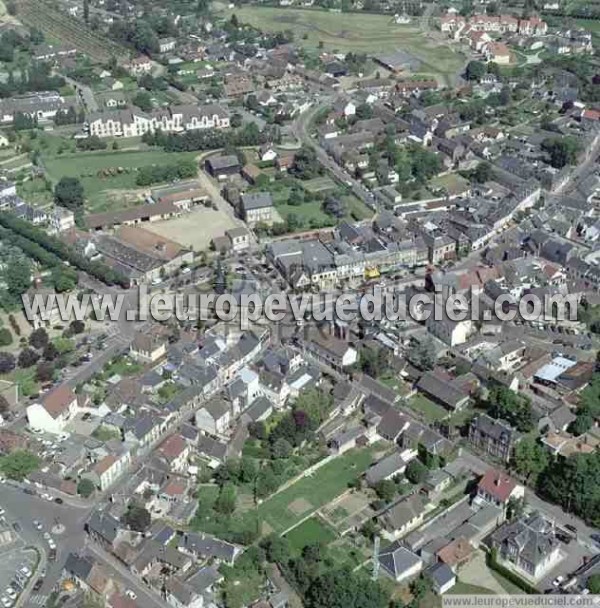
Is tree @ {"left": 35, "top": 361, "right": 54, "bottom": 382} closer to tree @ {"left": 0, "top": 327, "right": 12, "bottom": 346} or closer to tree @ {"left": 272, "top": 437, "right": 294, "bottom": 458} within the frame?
tree @ {"left": 0, "top": 327, "right": 12, "bottom": 346}

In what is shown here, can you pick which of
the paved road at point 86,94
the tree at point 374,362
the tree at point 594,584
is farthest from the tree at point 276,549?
the paved road at point 86,94

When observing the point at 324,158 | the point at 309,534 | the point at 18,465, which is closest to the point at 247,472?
the point at 309,534

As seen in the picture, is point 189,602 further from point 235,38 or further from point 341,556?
point 235,38

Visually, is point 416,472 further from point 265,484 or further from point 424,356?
point 424,356

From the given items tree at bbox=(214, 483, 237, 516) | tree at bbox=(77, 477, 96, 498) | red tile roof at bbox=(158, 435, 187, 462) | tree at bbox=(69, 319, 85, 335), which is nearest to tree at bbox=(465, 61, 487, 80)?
tree at bbox=(69, 319, 85, 335)

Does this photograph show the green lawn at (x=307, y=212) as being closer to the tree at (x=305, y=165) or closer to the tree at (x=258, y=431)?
the tree at (x=305, y=165)

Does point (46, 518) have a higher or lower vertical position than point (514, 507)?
lower
